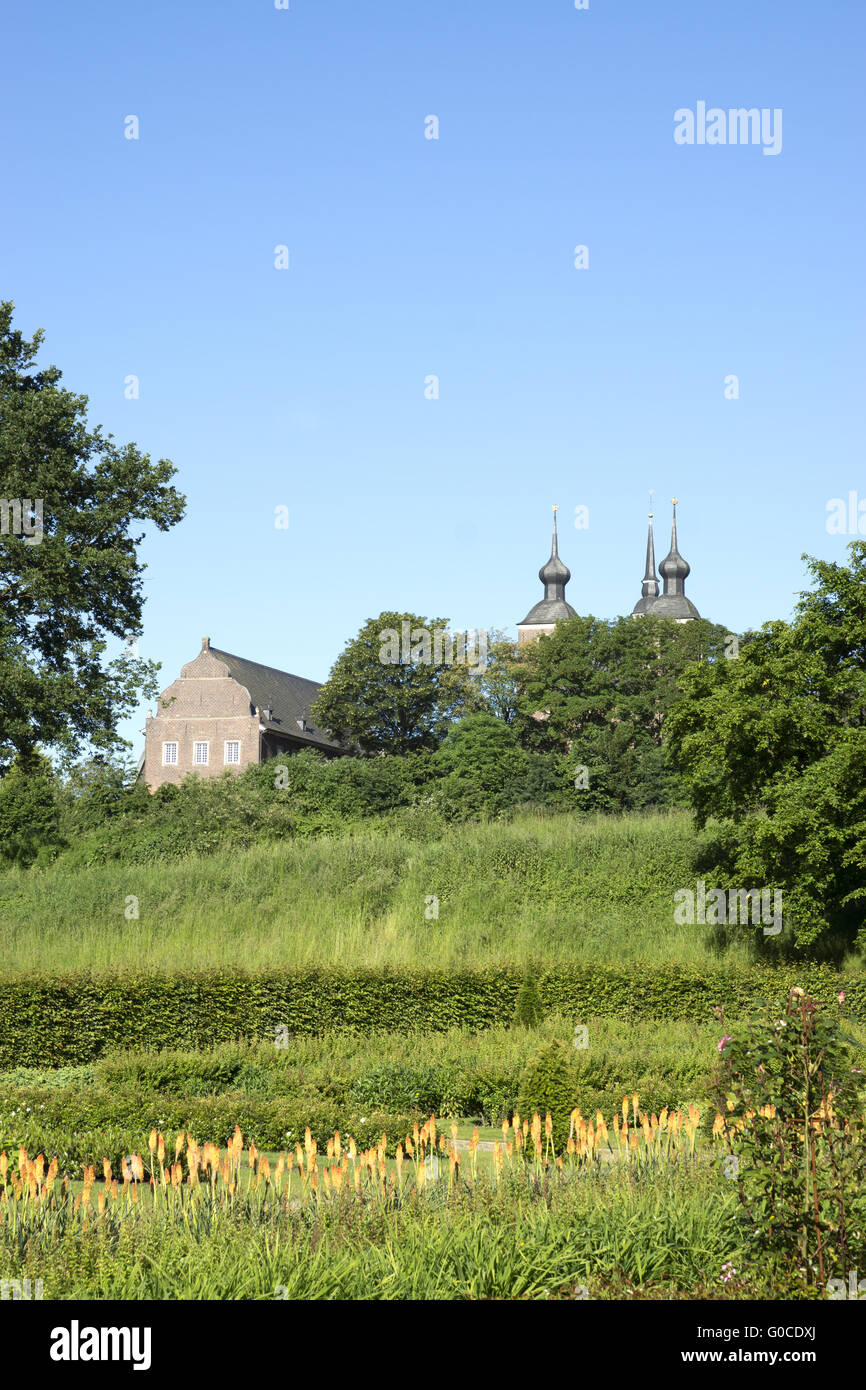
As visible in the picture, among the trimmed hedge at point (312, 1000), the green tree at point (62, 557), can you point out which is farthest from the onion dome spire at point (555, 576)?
the trimmed hedge at point (312, 1000)

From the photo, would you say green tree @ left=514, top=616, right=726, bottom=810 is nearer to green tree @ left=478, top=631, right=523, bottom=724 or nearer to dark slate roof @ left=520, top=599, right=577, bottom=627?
green tree @ left=478, top=631, right=523, bottom=724

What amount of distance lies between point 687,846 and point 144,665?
13.9 metres

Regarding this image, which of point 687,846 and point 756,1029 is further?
point 687,846

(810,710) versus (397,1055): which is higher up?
(810,710)

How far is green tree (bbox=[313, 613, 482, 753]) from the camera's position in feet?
186

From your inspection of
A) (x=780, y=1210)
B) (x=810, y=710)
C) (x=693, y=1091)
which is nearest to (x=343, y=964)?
(x=693, y=1091)

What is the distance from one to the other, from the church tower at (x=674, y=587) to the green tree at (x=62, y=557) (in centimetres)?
4876

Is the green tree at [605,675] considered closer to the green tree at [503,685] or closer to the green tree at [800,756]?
the green tree at [503,685]

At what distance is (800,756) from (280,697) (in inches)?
1748

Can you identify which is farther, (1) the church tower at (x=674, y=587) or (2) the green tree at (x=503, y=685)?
(1) the church tower at (x=674, y=587)

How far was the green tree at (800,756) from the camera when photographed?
20.1 m

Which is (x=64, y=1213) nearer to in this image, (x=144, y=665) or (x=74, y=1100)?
A: (x=74, y=1100)

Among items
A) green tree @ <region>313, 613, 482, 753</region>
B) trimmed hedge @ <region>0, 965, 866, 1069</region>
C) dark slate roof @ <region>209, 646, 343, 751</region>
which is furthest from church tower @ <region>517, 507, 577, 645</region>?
trimmed hedge @ <region>0, 965, 866, 1069</region>
